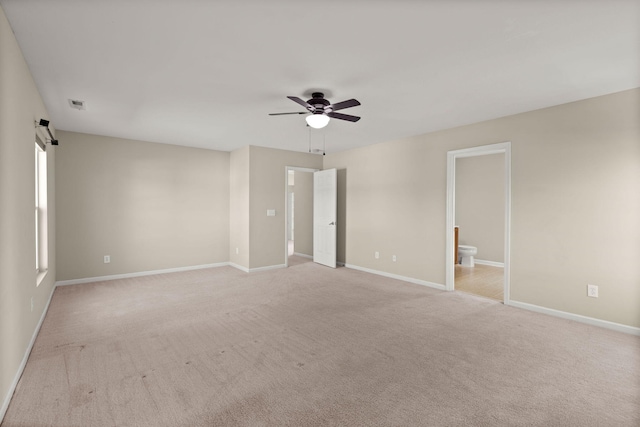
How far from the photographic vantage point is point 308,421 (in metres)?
1.85

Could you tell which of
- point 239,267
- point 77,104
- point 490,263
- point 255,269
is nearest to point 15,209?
point 77,104

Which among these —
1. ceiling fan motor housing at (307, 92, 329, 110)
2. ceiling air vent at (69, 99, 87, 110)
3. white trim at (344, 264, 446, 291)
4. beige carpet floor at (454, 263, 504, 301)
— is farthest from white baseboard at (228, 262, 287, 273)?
ceiling fan motor housing at (307, 92, 329, 110)

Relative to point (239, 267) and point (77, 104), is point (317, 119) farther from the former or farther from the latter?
point (239, 267)

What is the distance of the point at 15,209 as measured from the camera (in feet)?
7.52

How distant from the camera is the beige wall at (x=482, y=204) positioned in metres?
6.87

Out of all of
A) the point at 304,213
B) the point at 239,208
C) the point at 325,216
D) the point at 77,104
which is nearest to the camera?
the point at 77,104

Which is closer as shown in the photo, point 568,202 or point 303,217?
point 568,202

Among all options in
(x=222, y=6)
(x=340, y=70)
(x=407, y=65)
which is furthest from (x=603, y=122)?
(x=222, y=6)

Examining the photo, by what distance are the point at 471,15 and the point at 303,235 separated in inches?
258

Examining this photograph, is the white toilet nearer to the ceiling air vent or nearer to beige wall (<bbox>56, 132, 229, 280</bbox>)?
beige wall (<bbox>56, 132, 229, 280</bbox>)

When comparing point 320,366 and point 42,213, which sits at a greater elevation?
point 42,213

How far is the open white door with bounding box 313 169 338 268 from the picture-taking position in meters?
6.54

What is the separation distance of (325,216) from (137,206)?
3.70 metres

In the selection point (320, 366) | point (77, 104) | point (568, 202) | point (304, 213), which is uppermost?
point (77, 104)
